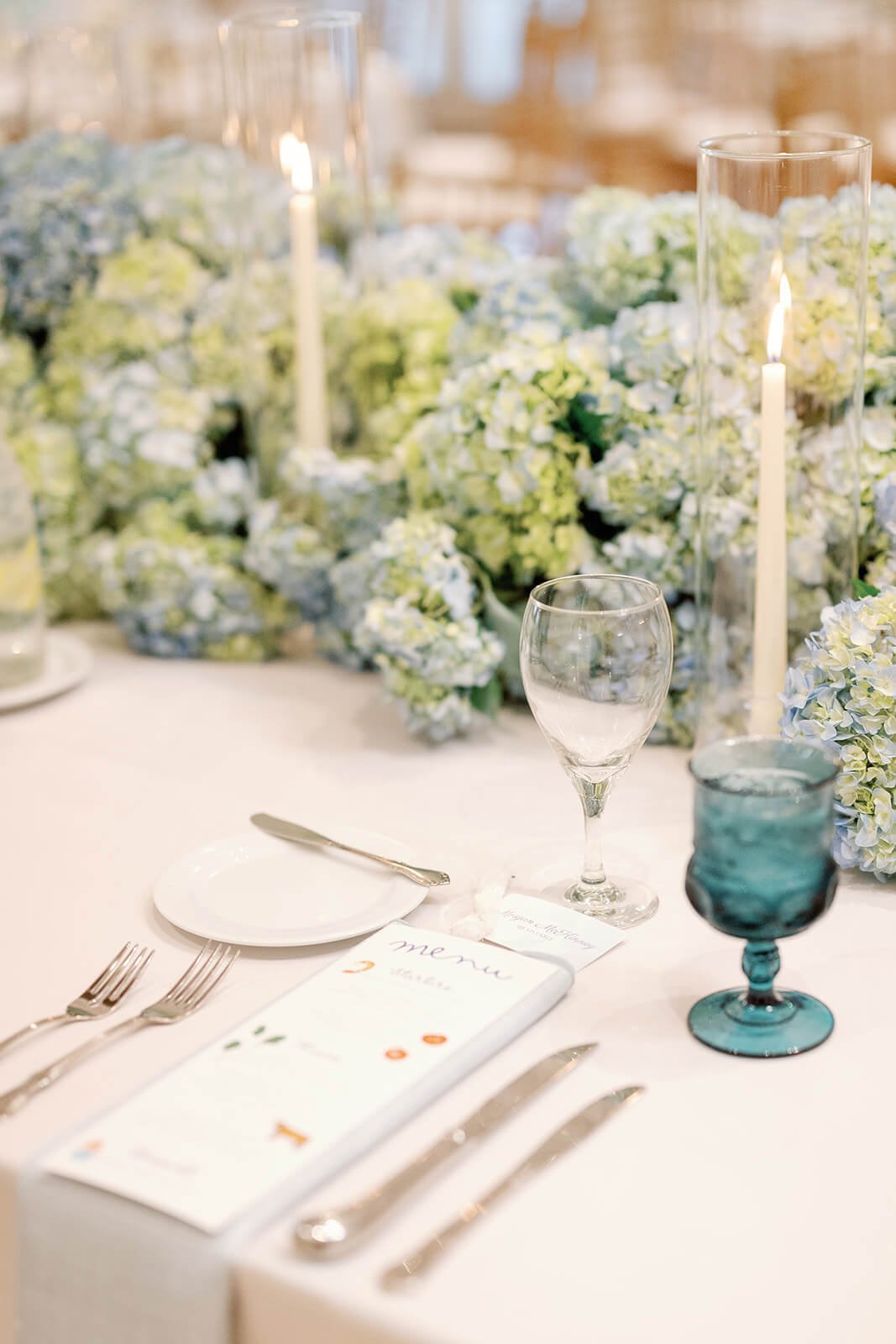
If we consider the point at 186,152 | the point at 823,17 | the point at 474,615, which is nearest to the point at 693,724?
the point at 474,615

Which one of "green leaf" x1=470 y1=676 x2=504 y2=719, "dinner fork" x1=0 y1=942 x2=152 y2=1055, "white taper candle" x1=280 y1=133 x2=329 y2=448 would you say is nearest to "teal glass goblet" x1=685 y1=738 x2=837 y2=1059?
"dinner fork" x1=0 y1=942 x2=152 y2=1055

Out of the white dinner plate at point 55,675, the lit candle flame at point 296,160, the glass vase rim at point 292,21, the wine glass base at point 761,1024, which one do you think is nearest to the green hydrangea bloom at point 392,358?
the lit candle flame at point 296,160

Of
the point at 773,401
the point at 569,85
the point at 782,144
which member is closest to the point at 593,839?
the point at 773,401

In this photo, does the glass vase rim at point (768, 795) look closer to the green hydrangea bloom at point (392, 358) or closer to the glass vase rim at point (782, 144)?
the glass vase rim at point (782, 144)

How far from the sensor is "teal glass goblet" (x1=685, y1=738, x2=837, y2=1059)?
776mm

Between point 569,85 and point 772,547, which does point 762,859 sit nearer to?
point 772,547

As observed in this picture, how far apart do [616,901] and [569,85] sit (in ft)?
9.11

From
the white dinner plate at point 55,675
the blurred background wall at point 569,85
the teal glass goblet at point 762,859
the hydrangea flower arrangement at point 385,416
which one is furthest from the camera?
the blurred background wall at point 569,85

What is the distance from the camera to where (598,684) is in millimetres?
952

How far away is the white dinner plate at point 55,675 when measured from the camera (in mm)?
1454

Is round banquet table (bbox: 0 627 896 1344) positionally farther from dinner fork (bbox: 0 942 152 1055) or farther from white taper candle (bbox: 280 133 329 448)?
white taper candle (bbox: 280 133 329 448)

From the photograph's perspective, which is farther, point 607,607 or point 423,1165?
point 607,607

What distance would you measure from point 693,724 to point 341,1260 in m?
0.69

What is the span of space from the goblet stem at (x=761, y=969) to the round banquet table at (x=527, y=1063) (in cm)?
5
